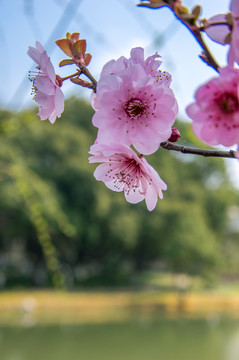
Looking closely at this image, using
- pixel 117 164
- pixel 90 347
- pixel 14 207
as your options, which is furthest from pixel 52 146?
pixel 117 164

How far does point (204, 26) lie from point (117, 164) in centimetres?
18

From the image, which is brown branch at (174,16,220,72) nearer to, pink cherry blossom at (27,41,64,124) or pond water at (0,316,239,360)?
pink cherry blossom at (27,41,64,124)

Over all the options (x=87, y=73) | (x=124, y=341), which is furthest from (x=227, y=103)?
(x=124, y=341)

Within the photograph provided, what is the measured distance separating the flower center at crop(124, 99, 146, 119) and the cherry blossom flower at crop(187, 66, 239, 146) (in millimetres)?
81

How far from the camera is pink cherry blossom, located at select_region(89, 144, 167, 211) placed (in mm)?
342

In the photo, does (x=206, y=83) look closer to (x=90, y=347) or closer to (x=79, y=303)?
(x=90, y=347)

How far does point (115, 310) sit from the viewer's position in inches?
432

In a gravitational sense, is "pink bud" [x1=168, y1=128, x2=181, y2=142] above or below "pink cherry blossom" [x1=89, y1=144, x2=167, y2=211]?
above

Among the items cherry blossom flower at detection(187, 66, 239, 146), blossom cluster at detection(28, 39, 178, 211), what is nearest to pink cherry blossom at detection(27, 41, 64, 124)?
blossom cluster at detection(28, 39, 178, 211)

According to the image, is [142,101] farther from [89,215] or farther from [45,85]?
[89,215]

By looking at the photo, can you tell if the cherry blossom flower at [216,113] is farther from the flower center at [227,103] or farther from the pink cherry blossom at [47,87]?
the pink cherry blossom at [47,87]

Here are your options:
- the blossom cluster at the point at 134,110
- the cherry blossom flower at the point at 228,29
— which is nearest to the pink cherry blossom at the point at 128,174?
the blossom cluster at the point at 134,110

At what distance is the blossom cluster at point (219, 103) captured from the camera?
257mm

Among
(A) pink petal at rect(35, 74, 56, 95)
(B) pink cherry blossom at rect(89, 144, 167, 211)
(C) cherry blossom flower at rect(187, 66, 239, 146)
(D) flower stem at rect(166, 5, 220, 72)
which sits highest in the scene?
(D) flower stem at rect(166, 5, 220, 72)
